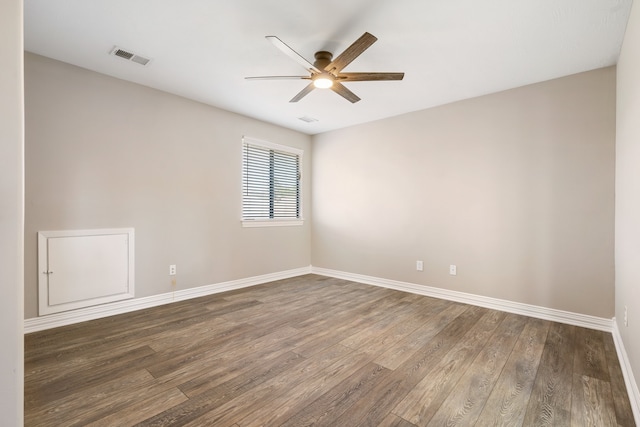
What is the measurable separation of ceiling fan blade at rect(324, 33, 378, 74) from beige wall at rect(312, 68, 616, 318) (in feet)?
6.75

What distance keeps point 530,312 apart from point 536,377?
1.40 meters

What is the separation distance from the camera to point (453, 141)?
372 cm

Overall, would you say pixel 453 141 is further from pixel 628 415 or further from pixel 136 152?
pixel 136 152

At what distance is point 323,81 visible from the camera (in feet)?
8.39

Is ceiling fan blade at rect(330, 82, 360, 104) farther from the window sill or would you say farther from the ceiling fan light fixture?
the window sill

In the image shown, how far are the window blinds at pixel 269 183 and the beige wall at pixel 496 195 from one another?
0.83 meters

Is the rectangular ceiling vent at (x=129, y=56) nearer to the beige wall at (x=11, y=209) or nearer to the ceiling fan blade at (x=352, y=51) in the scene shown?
the ceiling fan blade at (x=352, y=51)

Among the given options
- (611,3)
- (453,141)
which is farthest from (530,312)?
(611,3)

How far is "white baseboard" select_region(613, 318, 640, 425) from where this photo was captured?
1.60 m

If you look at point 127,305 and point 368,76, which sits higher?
point 368,76

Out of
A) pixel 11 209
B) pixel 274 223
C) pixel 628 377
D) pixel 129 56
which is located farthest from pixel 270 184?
pixel 628 377

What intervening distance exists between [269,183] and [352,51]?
290cm

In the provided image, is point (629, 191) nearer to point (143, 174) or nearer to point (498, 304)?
point (498, 304)

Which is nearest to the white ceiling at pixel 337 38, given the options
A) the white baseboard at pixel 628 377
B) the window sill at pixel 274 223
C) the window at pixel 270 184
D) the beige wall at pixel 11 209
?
the window at pixel 270 184
